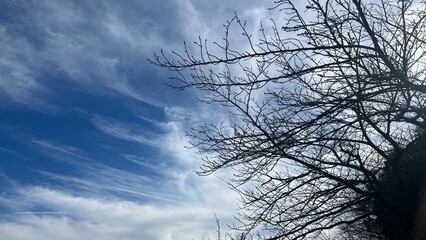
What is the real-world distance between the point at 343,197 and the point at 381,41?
7.44 ft

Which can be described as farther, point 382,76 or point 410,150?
point 410,150

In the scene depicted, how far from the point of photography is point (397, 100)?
6367mm

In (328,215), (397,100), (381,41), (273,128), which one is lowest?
(328,215)

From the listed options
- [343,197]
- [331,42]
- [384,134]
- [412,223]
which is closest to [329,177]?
[343,197]

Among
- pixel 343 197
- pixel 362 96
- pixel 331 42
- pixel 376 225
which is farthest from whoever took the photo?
pixel 376 225

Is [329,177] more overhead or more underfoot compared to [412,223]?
more overhead

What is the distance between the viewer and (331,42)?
590 centimetres

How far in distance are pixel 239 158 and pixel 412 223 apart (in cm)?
286

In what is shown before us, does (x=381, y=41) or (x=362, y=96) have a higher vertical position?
(x=381, y=41)

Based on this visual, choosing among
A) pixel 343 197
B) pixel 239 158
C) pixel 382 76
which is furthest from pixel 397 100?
pixel 239 158

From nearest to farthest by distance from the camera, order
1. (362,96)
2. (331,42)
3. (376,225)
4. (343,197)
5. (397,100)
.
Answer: (362,96)
(331,42)
(397,100)
(343,197)
(376,225)

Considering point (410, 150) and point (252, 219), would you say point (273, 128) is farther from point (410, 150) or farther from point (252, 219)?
point (410, 150)

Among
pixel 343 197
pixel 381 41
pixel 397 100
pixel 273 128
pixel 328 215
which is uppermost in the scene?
pixel 381 41

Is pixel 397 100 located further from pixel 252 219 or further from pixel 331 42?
pixel 252 219
